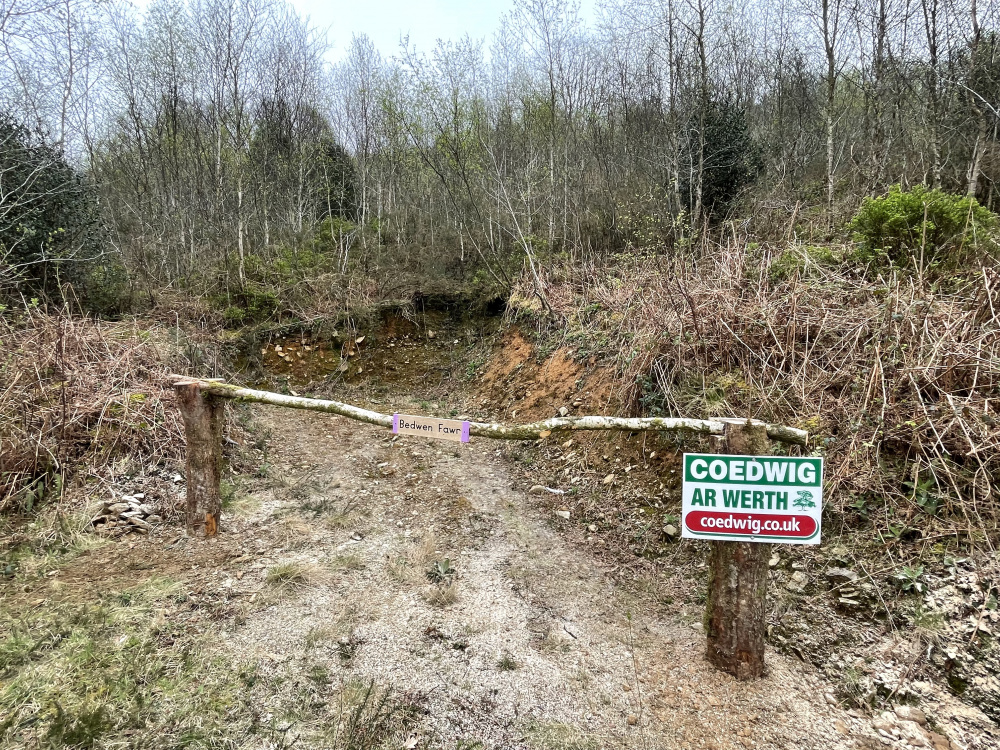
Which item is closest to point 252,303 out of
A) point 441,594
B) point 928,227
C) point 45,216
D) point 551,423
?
point 45,216

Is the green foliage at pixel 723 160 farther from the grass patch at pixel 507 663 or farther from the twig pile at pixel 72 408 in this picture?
the twig pile at pixel 72 408

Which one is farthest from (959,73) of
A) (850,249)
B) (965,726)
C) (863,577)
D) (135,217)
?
(135,217)

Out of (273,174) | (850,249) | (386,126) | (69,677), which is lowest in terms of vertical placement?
(69,677)

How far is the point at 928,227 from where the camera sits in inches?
174

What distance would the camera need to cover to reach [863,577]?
281cm

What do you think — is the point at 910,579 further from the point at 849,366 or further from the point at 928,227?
the point at 928,227

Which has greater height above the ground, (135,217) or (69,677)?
(135,217)

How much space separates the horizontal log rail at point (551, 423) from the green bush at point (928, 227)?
3.48m

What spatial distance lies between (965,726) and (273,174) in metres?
18.2

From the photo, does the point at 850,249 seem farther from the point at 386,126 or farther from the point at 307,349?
the point at 386,126

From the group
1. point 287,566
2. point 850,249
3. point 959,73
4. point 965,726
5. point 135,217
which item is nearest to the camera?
point 965,726

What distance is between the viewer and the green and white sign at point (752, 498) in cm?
227

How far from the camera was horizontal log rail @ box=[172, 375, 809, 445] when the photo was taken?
95.0 inches

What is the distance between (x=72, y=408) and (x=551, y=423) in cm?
482
